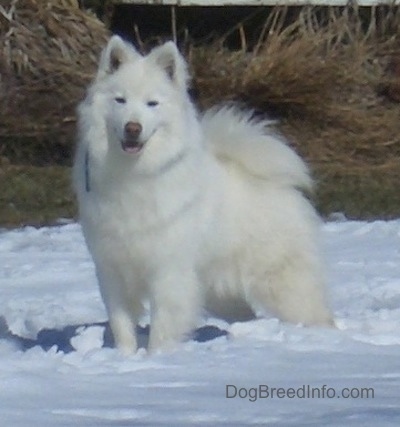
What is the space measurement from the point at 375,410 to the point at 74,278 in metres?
3.76

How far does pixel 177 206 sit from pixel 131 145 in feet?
1.17

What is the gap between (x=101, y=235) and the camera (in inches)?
228

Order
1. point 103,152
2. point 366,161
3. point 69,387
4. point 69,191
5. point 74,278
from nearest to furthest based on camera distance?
point 69,387 → point 103,152 → point 74,278 → point 69,191 → point 366,161

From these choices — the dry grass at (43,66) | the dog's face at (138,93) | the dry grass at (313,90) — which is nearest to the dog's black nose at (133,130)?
the dog's face at (138,93)

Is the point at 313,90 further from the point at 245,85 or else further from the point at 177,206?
the point at 177,206

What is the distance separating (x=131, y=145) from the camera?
18.6ft

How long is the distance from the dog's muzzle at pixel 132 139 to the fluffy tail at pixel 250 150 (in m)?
0.50

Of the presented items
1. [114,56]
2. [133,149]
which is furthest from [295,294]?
[114,56]

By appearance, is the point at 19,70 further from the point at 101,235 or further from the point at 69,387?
the point at 69,387

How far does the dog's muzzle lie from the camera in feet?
18.3

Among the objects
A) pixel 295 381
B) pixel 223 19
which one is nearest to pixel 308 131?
pixel 223 19

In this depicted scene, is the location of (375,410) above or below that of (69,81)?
below

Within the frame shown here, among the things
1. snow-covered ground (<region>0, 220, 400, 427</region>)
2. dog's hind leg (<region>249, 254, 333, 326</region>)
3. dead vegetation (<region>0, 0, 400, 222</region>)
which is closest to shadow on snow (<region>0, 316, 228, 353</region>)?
snow-covered ground (<region>0, 220, 400, 427</region>)

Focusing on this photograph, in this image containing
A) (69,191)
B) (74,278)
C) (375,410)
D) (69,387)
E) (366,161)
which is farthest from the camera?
(366,161)
